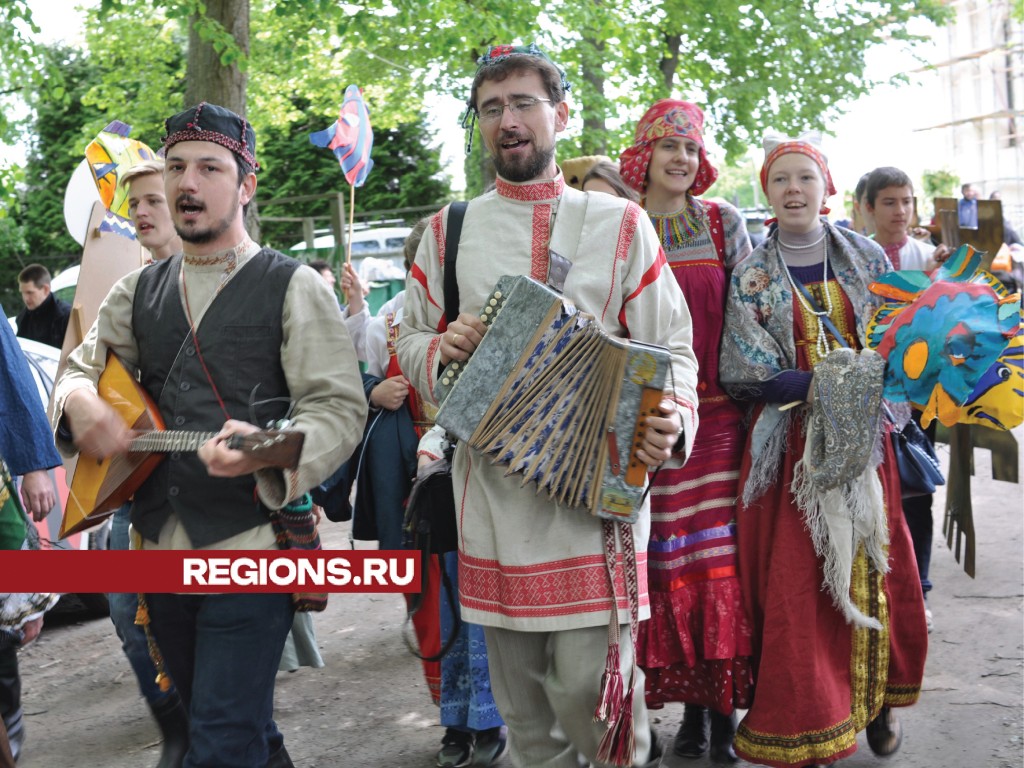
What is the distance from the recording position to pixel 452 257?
3309mm

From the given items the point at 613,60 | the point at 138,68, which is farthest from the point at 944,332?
the point at 138,68

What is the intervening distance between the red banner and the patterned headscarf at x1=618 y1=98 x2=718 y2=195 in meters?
1.86

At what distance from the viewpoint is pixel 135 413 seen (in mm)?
3234

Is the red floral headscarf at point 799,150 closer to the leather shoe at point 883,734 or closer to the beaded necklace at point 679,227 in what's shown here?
the beaded necklace at point 679,227

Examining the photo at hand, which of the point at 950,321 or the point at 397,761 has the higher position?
the point at 950,321

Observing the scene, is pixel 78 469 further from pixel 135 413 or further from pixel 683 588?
pixel 683 588

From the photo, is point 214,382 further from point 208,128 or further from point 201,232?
point 208,128

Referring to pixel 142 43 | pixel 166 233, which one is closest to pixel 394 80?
pixel 142 43

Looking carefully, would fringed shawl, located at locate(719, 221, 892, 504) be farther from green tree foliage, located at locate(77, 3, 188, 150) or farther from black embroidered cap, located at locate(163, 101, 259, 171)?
green tree foliage, located at locate(77, 3, 188, 150)

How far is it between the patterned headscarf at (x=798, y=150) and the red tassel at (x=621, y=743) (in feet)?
7.27

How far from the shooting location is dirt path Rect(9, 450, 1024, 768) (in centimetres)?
480

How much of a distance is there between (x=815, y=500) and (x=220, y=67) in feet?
25.4

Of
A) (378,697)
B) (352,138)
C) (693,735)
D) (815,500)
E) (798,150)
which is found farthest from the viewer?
(352,138)

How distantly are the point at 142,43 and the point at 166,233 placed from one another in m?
16.1
